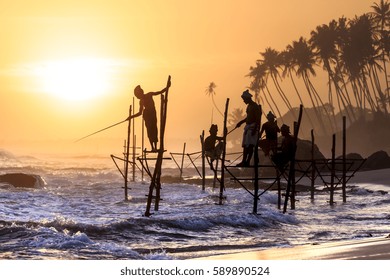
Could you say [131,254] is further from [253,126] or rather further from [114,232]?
[253,126]

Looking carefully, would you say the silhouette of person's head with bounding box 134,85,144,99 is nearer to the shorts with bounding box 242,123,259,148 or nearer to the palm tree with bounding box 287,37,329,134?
the shorts with bounding box 242,123,259,148

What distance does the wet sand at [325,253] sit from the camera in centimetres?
1258

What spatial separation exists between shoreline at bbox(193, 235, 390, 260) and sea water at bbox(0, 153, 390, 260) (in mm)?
973

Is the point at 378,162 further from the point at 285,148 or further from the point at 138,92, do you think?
the point at 138,92

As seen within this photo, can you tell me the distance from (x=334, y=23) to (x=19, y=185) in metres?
56.6

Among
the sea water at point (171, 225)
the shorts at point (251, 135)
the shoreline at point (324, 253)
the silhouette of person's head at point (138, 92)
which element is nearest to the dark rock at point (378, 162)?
the sea water at point (171, 225)

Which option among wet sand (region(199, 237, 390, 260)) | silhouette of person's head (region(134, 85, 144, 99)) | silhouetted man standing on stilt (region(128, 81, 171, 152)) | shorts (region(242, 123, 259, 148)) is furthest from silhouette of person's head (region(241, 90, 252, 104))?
wet sand (region(199, 237, 390, 260))

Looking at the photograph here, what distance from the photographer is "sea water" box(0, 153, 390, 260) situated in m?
16.1

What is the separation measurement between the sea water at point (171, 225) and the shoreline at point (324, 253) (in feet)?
3.19

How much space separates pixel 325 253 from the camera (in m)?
13.4

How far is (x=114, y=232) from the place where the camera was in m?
19.9

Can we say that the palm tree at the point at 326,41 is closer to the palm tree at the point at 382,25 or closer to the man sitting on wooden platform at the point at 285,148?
the palm tree at the point at 382,25

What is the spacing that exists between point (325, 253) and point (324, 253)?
0.06 ft
